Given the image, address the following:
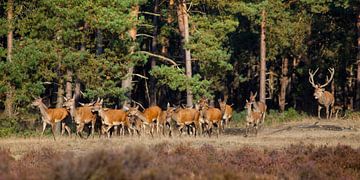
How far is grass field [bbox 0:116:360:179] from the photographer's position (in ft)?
37.9

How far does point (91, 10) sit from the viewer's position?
33.1 metres

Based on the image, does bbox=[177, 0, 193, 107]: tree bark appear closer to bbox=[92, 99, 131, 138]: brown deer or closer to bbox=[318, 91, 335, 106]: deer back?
bbox=[92, 99, 131, 138]: brown deer

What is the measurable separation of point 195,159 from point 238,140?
739cm

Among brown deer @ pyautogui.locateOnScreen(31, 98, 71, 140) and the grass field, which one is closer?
the grass field

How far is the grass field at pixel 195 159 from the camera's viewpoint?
11555mm

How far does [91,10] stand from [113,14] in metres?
1.37

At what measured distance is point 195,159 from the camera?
18.0 meters

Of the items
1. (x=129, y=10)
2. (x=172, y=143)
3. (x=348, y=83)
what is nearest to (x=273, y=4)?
(x=129, y=10)

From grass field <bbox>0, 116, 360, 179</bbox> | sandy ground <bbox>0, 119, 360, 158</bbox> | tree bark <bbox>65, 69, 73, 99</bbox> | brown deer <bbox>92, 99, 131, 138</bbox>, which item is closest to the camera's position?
grass field <bbox>0, 116, 360, 179</bbox>

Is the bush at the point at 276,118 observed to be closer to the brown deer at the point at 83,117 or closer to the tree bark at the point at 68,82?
the tree bark at the point at 68,82

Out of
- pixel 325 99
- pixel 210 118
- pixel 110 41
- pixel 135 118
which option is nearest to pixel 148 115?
pixel 135 118

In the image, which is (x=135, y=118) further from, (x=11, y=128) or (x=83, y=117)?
(x=11, y=128)

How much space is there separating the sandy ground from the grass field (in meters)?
0.04

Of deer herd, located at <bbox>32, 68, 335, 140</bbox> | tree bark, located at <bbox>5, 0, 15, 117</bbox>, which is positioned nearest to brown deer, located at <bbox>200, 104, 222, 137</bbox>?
deer herd, located at <bbox>32, 68, 335, 140</bbox>
